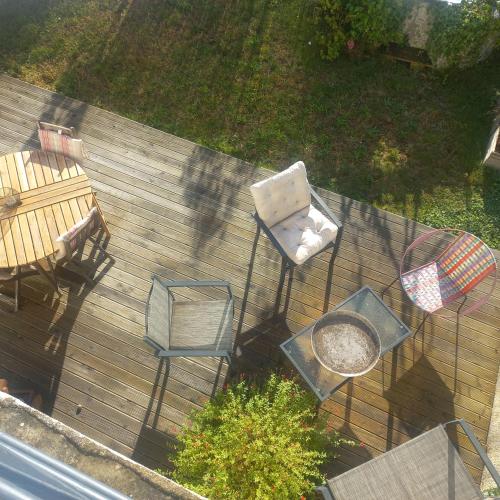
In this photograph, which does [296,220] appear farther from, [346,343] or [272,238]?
[346,343]

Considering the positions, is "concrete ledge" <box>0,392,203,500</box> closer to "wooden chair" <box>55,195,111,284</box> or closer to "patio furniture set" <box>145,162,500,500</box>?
"patio furniture set" <box>145,162,500,500</box>

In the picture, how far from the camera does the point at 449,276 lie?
3689 millimetres

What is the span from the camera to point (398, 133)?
16.4 ft

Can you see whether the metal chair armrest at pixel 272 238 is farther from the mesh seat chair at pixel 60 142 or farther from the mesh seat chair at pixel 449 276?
the mesh seat chair at pixel 60 142

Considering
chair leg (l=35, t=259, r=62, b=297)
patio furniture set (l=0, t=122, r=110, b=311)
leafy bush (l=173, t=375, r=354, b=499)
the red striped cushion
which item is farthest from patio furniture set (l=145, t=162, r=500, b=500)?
the red striped cushion

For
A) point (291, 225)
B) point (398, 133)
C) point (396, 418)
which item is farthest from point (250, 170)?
point (396, 418)

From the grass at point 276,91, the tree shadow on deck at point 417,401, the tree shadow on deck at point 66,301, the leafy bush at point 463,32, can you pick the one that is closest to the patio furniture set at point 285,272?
the tree shadow on deck at point 66,301

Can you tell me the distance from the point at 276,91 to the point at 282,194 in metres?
2.45

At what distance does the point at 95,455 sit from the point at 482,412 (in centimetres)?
330

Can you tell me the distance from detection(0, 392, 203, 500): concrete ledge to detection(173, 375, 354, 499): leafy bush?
0.61 m

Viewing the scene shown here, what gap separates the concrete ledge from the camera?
207 cm

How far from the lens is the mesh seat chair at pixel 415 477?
9.10 ft

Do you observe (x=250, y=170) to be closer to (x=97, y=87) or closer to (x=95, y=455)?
(x=97, y=87)

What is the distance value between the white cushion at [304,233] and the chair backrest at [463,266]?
1.09 m
